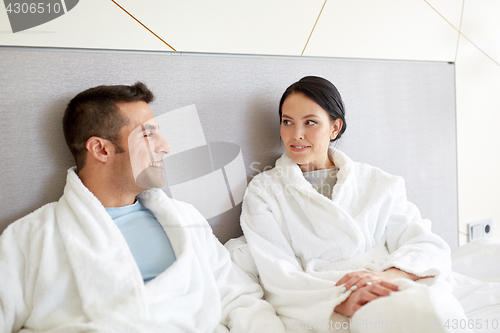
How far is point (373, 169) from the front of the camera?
63.7 inches

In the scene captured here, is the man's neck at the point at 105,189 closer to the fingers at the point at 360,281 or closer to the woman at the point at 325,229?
the woman at the point at 325,229

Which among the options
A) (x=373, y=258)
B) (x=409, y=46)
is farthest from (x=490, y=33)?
(x=373, y=258)

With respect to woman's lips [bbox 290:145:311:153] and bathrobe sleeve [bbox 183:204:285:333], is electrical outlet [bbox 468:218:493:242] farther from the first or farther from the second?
bathrobe sleeve [bbox 183:204:285:333]

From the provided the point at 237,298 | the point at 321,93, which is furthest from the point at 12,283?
the point at 321,93

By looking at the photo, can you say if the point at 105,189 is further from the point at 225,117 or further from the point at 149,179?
the point at 225,117

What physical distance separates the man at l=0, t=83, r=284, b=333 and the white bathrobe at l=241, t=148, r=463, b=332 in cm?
11

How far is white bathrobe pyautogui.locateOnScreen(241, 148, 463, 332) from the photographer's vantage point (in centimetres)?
129

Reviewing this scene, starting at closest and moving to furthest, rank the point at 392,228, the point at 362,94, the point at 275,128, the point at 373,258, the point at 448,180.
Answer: the point at 373,258 < the point at 392,228 < the point at 275,128 < the point at 362,94 < the point at 448,180

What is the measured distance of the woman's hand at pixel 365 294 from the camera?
1.10m

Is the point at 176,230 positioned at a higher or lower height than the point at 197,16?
lower

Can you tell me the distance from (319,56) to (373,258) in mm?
925

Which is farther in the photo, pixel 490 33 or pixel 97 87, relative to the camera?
pixel 490 33

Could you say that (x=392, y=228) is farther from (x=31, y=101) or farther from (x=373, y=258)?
(x=31, y=101)

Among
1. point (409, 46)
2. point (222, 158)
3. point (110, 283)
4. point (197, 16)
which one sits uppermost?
point (197, 16)
